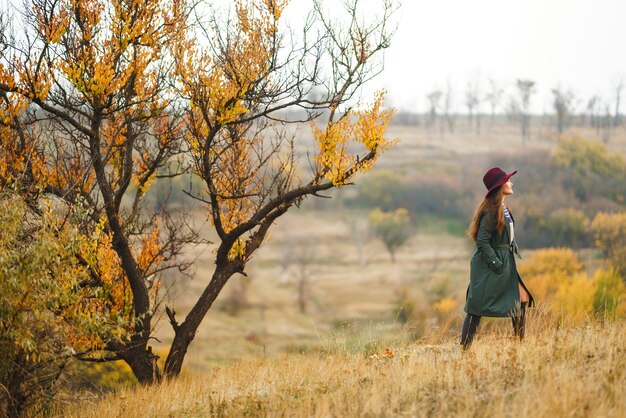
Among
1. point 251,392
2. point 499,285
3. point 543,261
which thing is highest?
point 499,285

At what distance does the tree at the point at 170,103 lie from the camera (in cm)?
1022

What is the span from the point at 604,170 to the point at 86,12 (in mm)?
80325

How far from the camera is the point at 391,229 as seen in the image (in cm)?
7581

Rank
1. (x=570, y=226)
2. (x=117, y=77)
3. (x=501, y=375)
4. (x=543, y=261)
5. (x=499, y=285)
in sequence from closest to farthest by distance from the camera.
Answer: (x=501, y=375) < (x=499, y=285) < (x=117, y=77) < (x=543, y=261) < (x=570, y=226)

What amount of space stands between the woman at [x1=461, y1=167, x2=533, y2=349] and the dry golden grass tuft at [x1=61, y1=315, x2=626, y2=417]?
388 mm

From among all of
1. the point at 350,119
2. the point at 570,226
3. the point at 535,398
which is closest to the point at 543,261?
the point at 570,226

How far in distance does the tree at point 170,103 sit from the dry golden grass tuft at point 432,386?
6.79 feet

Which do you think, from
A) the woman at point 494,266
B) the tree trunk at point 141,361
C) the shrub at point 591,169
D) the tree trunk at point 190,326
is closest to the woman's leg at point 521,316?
the woman at point 494,266

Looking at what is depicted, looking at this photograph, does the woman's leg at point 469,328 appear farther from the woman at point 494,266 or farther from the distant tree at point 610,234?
the distant tree at point 610,234

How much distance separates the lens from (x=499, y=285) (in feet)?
24.0

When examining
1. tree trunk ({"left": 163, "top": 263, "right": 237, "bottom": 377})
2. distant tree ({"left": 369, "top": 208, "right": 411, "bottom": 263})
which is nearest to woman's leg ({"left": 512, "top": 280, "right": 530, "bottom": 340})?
tree trunk ({"left": 163, "top": 263, "right": 237, "bottom": 377})

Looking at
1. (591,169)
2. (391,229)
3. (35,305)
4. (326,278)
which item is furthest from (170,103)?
(591,169)

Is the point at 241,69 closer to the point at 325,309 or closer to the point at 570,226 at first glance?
the point at 325,309

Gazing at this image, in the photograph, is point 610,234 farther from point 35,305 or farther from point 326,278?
point 35,305
